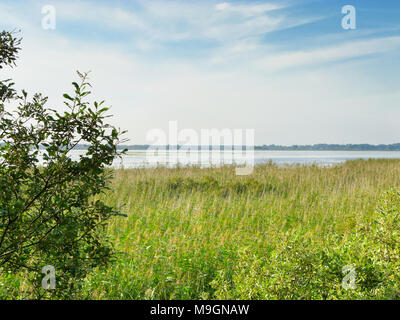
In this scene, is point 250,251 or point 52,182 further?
point 250,251

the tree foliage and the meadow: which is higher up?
the tree foliage

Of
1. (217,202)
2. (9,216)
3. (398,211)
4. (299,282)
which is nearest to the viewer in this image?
(9,216)

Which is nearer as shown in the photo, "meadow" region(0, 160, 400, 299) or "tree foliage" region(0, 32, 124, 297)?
"tree foliage" region(0, 32, 124, 297)

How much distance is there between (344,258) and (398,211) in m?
1.02

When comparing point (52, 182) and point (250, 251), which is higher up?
point (52, 182)

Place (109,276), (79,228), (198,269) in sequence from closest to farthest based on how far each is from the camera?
(79,228)
(109,276)
(198,269)

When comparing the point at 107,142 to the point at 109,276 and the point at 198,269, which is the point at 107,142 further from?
the point at 198,269

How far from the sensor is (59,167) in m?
2.62

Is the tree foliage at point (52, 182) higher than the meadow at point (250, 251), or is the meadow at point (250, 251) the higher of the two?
the tree foliage at point (52, 182)

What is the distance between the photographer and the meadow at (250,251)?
3400 millimetres

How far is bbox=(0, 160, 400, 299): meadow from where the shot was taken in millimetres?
3400

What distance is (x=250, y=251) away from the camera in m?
4.32
